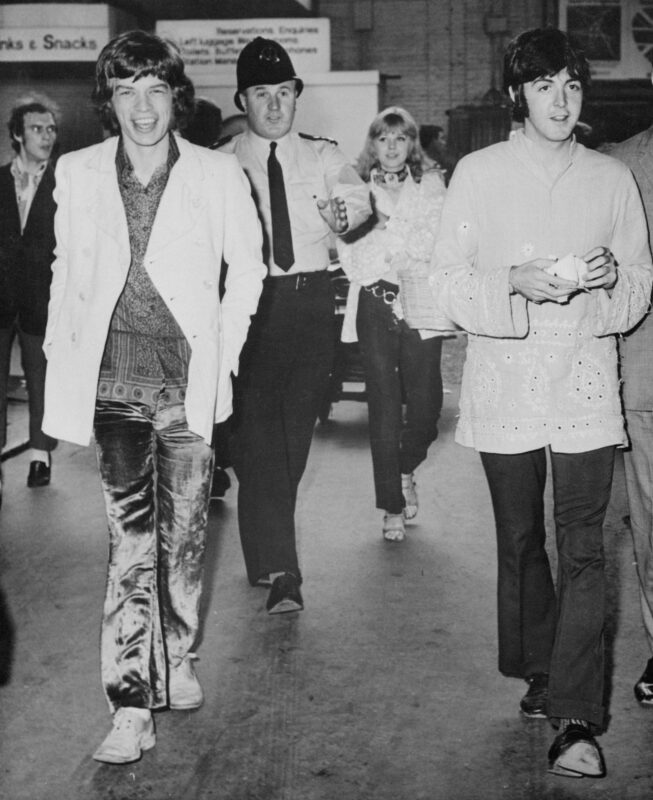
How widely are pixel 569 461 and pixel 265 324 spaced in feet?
6.55

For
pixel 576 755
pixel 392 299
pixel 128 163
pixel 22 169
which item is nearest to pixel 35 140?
pixel 22 169

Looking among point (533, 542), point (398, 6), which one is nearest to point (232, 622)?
point (533, 542)

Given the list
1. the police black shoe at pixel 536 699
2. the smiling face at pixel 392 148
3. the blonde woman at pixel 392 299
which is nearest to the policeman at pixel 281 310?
the blonde woman at pixel 392 299

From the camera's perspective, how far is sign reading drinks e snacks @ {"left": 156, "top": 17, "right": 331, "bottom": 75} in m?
15.9

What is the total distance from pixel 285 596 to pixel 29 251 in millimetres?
3412

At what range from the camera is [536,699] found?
3.99 metres

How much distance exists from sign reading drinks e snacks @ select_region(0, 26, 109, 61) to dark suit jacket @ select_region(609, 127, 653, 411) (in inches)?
465

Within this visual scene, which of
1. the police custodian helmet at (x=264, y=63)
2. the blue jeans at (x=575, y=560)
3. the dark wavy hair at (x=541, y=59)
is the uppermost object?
the police custodian helmet at (x=264, y=63)

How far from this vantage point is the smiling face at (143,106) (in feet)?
12.3

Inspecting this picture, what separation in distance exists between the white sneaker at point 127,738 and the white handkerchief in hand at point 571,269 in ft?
6.00

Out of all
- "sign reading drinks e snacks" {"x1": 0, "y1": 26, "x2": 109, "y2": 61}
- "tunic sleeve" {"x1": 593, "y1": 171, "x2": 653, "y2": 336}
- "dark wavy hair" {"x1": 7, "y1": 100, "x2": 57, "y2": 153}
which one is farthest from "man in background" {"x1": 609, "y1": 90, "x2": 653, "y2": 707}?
"sign reading drinks e snacks" {"x1": 0, "y1": 26, "x2": 109, "y2": 61}

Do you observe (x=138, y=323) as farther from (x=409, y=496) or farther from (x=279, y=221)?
(x=409, y=496)

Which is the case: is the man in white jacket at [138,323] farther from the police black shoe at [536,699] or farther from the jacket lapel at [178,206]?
the police black shoe at [536,699]

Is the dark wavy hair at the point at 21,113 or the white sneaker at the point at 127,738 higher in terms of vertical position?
the dark wavy hair at the point at 21,113
